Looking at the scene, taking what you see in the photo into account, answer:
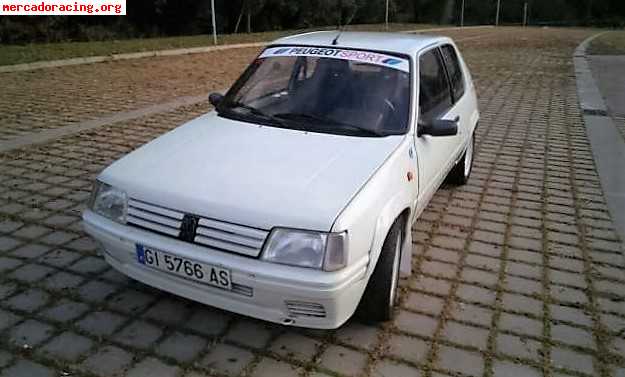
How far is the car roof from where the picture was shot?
3805 millimetres

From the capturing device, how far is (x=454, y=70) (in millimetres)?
4734

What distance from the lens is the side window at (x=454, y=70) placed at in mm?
4540

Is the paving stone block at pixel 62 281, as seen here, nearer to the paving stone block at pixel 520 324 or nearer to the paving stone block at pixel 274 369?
the paving stone block at pixel 274 369

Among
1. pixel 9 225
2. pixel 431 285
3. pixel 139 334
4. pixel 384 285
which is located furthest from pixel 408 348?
pixel 9 225

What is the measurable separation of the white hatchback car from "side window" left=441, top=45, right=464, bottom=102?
644mm

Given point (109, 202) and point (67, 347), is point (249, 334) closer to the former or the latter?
point (67, 347)

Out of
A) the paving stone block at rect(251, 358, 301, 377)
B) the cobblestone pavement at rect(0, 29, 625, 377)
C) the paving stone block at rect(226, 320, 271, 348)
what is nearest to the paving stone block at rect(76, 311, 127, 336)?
the cobblestone pavement at rect(0, 29, 625, 377)

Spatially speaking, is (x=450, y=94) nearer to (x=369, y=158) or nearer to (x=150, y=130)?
(x=369, y=158)

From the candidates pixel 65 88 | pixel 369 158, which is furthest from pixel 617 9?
pixel 369 158

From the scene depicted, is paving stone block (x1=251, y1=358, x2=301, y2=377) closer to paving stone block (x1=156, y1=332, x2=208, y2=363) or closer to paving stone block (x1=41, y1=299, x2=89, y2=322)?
paving stone block (x1=156, y1=332, x2=208, y2=363)

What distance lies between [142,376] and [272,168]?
1.21 meters

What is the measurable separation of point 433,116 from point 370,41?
2.43 feet

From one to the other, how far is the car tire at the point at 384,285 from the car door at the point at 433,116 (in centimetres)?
63

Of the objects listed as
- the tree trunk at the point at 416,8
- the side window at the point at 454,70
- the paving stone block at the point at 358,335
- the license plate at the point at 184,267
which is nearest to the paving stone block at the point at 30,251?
the license plate at the point at 184,267
